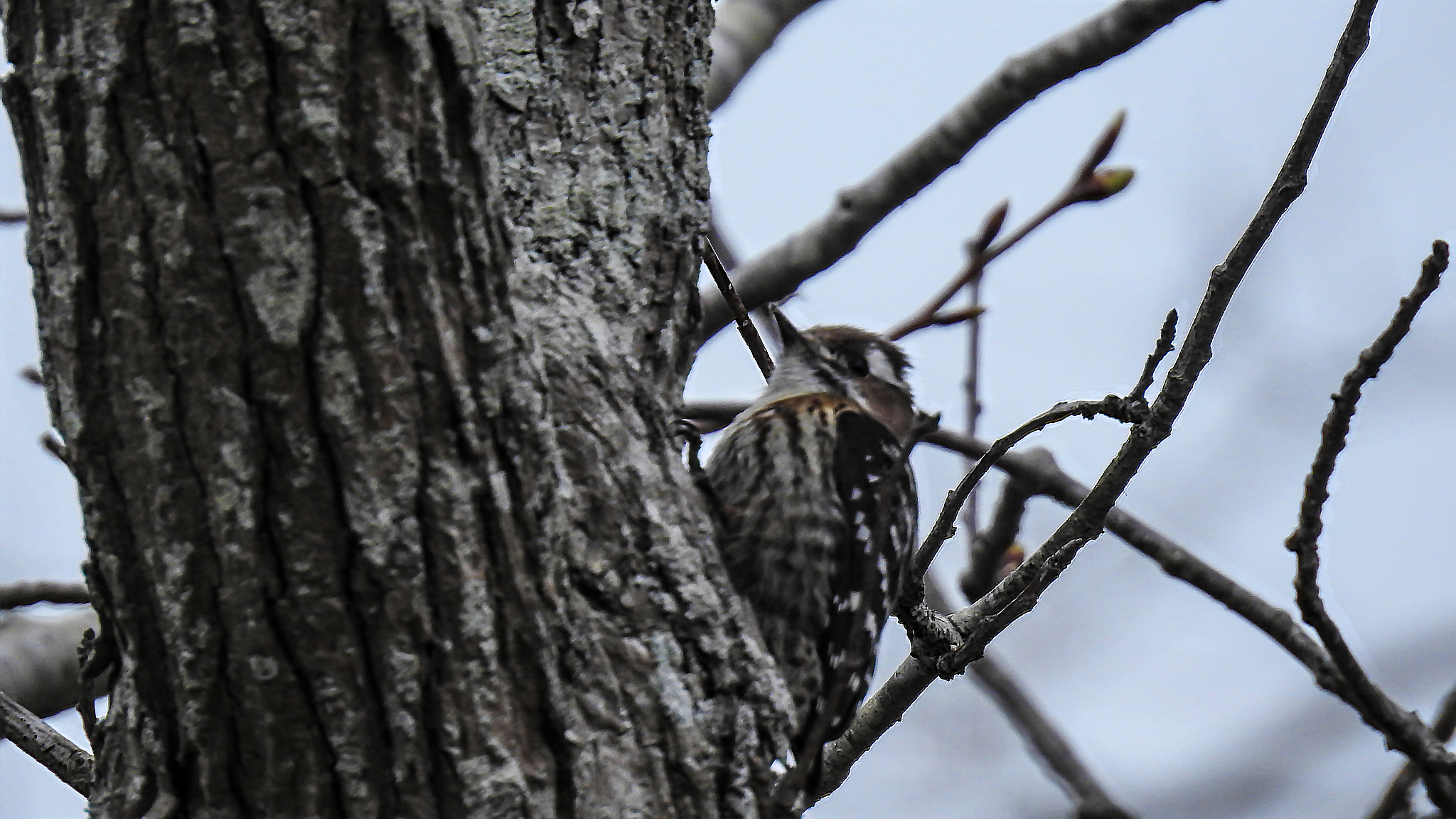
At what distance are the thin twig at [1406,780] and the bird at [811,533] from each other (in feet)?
3.68

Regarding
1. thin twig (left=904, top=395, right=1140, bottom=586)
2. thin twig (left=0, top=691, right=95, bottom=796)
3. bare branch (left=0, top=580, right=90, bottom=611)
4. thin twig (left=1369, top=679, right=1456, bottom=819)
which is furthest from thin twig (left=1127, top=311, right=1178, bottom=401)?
bare branch (left=0, top=580, right=90, bottom=611)

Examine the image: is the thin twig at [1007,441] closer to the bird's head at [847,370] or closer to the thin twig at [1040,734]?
the thin twig at [1040,734]

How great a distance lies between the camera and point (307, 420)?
1.44 m

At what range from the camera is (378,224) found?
140cm

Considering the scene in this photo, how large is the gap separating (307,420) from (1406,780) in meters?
2.42

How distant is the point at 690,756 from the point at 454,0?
3.48 ft

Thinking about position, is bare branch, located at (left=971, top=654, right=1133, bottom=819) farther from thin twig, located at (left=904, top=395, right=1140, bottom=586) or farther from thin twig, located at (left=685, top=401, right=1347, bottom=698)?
thin twig, located at (left=904, top=395, right=1140, bottom=586)

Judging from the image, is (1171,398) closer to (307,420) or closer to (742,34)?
(307,420)

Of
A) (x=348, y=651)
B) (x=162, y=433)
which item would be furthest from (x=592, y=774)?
(x=162, y=433)

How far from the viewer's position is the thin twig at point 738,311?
257 centimetres

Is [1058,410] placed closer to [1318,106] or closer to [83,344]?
[1318,106]

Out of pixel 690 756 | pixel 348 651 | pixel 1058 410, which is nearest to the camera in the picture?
pixel 348 651

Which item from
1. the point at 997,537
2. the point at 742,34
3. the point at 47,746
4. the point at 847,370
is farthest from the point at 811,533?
the point at 742,34

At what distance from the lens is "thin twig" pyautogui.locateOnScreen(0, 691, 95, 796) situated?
1.99 meters
